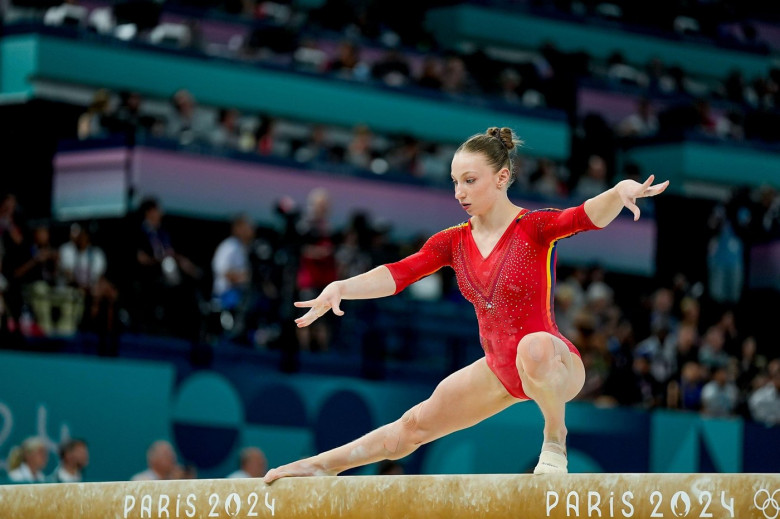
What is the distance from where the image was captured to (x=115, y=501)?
5004 millimetres

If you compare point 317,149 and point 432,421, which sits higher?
A: point 317,149

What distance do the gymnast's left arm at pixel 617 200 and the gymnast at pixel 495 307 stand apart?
13mm

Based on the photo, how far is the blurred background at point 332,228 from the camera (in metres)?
9.83

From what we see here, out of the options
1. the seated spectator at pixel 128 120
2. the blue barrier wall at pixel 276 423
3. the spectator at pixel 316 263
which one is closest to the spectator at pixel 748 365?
the blue barrier wall at pixel 276 423

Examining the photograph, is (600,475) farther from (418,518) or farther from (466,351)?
(466,351)

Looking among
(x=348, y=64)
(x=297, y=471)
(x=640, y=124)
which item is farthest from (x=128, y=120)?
(x=640, y=124)

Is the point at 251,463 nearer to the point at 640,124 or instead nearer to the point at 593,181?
the point at 593,181

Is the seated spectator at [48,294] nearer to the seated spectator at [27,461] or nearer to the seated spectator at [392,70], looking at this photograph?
the seated spectator at [27,461]

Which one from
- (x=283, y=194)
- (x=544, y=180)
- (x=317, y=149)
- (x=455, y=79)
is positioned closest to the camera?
(x=283, y=194)

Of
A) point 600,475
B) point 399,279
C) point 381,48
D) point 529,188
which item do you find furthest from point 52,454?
point 381,48

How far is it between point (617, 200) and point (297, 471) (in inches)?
60.6

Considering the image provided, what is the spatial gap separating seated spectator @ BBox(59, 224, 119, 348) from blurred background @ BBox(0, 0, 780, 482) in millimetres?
22

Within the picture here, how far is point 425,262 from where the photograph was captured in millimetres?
5129

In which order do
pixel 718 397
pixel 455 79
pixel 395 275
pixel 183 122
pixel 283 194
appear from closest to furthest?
pixel 395 275 < pixel 718 397 < pixel 183 122 < pixel 283 194 < pixel 455 79
